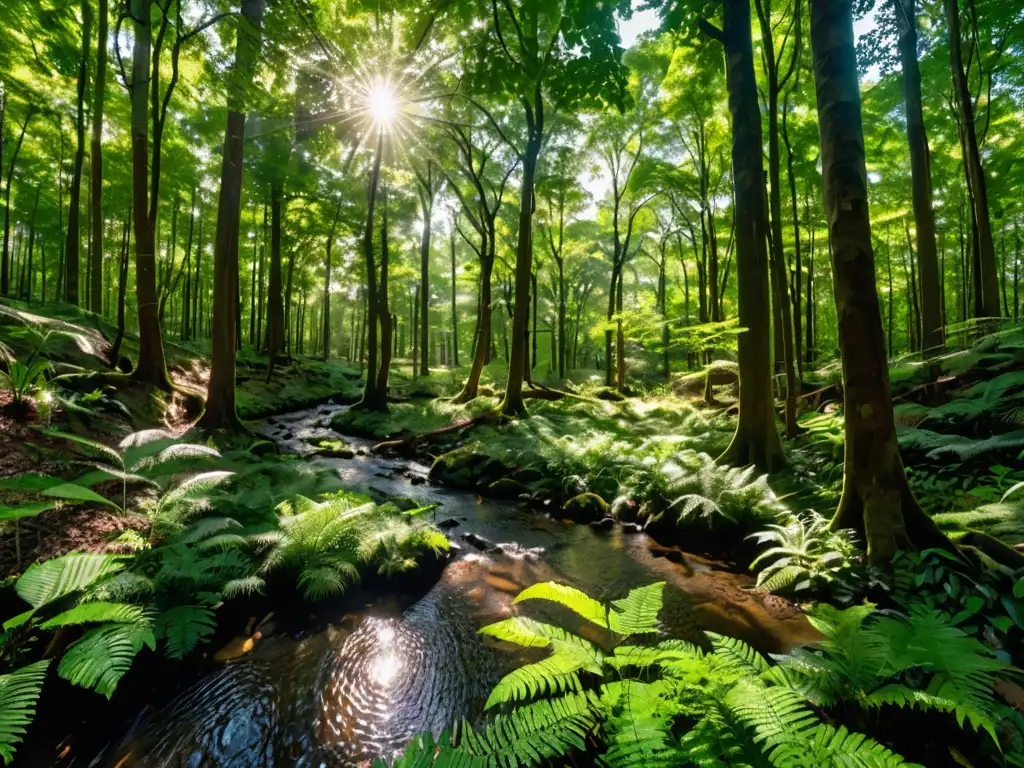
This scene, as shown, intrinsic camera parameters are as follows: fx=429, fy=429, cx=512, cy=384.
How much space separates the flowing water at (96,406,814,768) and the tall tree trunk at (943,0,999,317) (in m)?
8.35

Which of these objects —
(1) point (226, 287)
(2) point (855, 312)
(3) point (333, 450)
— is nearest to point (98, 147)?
(1) point (226, 287)

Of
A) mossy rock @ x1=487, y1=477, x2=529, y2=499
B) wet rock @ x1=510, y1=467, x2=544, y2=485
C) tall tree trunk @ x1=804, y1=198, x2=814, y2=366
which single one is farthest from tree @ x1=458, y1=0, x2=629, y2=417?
tall tree trunk @ x1=804, y1=198, x2=814, y2=366

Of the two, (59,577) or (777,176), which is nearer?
(59,577)

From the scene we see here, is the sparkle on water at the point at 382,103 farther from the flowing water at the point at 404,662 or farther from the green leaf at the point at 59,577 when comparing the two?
the green leaf at the point at 59,577

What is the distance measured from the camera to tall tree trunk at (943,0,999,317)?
749cm

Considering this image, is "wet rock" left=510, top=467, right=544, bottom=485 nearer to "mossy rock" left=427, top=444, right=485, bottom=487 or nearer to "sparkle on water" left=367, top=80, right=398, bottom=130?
"mossy rock" left=427, top=444, right=485, bottom=487

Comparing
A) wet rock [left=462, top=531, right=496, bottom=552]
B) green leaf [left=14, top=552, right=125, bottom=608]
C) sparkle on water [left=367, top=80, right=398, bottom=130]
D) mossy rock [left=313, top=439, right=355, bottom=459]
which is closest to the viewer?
green leaf [left=14, top=552, right=125, bottom=608]

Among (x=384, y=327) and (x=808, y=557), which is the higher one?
(x=384, y=327)

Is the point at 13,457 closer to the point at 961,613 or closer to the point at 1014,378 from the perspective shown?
the point at 961,613

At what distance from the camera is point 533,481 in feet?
27.6

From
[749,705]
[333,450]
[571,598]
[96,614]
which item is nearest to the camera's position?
[749,705]

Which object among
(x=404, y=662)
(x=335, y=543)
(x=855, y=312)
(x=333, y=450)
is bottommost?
(x=404, y=662)

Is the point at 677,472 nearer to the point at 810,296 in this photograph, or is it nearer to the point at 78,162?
the point at 810,296

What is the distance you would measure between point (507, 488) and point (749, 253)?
579 centimetres
